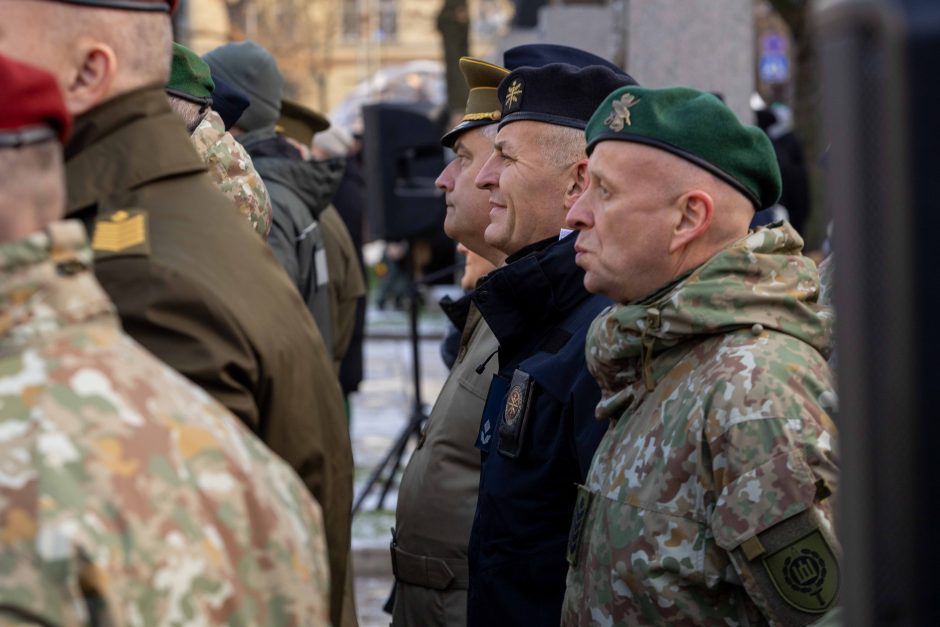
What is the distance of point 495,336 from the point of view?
3846mm

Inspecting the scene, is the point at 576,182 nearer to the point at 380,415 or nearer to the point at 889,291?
the point at 889,291

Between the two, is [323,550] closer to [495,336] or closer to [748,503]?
[748,503]

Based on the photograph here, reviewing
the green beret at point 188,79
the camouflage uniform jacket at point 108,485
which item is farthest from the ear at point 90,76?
the green beret at point 188,79

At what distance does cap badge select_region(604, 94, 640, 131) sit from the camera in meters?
3.12

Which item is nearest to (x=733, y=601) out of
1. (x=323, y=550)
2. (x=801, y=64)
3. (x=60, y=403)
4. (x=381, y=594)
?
(x=323, y=550)

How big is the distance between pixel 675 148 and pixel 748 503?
78cm

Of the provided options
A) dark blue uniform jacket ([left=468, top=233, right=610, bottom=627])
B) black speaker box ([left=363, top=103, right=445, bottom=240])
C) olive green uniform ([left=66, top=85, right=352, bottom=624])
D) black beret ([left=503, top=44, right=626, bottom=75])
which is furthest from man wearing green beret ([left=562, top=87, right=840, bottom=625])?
black speaker box ([left=363, top=103, right=445, bottom=240])

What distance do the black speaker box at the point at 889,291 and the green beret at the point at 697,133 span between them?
183cm

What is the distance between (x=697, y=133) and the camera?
307 centimetres

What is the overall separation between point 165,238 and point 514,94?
1.97 metres

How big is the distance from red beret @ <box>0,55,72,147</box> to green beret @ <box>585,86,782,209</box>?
158 centimetres

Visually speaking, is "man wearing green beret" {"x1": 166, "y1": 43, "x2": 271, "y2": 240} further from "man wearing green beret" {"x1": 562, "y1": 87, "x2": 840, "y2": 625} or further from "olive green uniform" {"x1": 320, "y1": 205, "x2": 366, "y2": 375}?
"olive green uniform" {"x1": 320, "y1": 205, "x2": 366, "y2": 375}

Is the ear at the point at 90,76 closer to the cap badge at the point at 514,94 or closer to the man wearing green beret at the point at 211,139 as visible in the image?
the man wearing green beret at the point at 211,139

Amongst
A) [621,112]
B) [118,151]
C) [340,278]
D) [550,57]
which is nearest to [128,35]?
[118,151]
